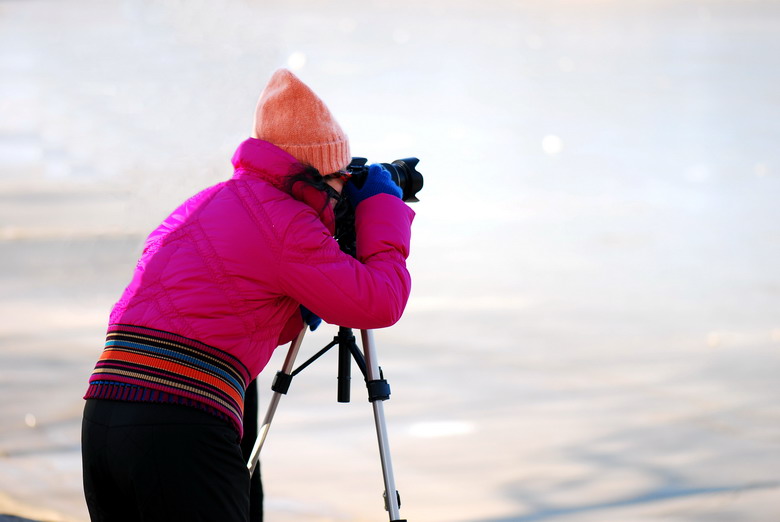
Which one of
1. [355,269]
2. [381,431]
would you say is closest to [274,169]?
[355,269]

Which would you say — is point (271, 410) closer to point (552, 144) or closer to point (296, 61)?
point (552, 144)

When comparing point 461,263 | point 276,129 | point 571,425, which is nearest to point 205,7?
point 461,263

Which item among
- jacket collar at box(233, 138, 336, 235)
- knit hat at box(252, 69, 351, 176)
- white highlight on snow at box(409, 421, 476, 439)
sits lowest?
jacket collar at box(233, 138, 336, 235)

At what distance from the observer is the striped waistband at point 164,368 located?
55.9 inches

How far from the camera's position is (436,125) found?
26.7ft

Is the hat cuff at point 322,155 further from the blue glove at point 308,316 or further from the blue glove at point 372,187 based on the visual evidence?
the blue glove at point 308,316

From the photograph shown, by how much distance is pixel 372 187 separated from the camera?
1644 mm

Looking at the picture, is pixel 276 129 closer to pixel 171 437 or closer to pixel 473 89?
pixel 171 437

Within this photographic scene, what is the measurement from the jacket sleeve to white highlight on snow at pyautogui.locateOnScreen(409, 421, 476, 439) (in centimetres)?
176

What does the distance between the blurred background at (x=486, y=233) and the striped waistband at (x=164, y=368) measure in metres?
1.29

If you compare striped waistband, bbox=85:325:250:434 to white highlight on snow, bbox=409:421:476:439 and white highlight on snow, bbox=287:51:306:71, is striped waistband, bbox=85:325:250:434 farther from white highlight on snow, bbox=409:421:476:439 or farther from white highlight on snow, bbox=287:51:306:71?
white highlight on snow, bbox=287:51:306:71

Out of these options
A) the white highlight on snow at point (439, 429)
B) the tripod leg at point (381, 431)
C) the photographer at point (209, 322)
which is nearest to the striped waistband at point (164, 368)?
the photographer at point (209, 322)

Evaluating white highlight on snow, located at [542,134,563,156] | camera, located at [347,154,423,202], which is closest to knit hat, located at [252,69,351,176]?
camera, located at [347,154,423,202]

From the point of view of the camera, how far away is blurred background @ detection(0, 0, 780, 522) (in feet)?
9.84
